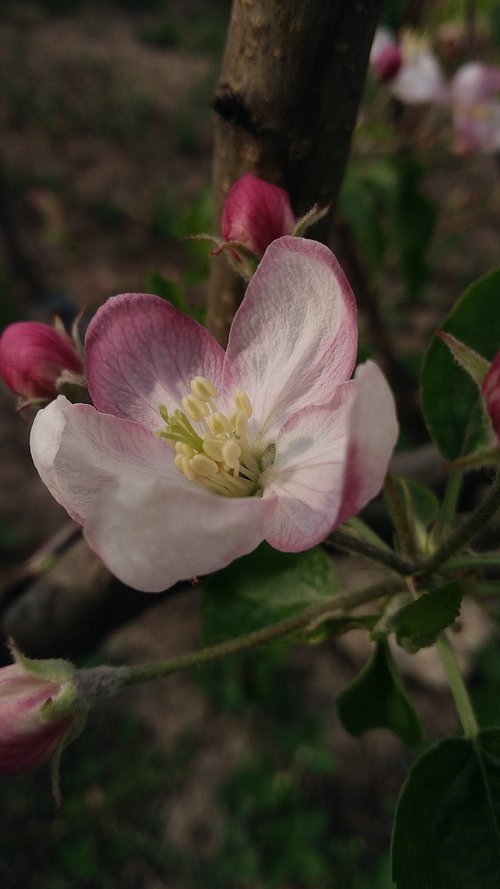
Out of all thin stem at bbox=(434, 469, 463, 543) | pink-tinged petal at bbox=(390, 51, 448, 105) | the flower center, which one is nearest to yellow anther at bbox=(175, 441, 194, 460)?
the flower center

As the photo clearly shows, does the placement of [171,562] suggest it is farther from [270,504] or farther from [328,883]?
[328,883]

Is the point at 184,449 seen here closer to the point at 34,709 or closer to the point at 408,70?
the point at 34,709

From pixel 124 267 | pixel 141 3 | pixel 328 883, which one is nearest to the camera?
pixel 328 883

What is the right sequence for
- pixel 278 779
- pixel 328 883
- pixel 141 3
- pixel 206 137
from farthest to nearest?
pixel 141 3
pixel 206 137
pixel 278 779
pixel 328 883

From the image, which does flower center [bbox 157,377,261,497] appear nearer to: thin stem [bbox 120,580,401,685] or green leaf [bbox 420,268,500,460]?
thin stem [bbox 120,580,401,685]

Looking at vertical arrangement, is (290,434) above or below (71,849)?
above

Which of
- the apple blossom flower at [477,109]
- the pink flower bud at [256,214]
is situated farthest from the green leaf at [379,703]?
the apple blossom flower at [477,109]

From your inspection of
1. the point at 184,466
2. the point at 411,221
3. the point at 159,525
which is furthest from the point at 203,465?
the point at 411,221

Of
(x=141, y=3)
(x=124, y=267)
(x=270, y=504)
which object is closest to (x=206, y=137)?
(x=124, y=267)
